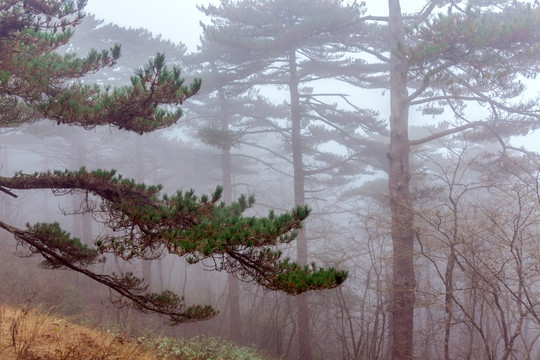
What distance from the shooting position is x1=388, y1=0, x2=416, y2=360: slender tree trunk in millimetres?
8773

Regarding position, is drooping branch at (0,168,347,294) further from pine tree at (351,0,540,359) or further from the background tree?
the background tree

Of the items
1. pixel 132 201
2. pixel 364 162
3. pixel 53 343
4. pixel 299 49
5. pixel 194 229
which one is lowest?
pixel 53 343

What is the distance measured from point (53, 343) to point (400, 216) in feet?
21.9

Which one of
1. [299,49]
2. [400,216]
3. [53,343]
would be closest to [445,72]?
[400,216]

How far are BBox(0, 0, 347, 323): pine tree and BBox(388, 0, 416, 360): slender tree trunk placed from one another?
5325 millimetres

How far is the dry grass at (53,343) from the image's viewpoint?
4.88 metres

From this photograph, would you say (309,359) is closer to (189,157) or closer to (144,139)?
(189,157)

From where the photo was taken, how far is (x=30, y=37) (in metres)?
5.14

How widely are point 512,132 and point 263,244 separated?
33.4 ft

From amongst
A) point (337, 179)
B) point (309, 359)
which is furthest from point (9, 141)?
point (309, 359)

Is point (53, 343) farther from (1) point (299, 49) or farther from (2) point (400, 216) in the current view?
(1) point (299, 49)

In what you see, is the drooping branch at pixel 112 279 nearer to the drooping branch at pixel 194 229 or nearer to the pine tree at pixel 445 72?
the drooping branch at pixel 194 229

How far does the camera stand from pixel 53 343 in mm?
5449

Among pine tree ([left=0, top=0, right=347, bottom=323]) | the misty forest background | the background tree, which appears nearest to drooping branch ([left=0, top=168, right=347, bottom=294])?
pine tree ([left=0, top=0, right=347, bottom=323])
